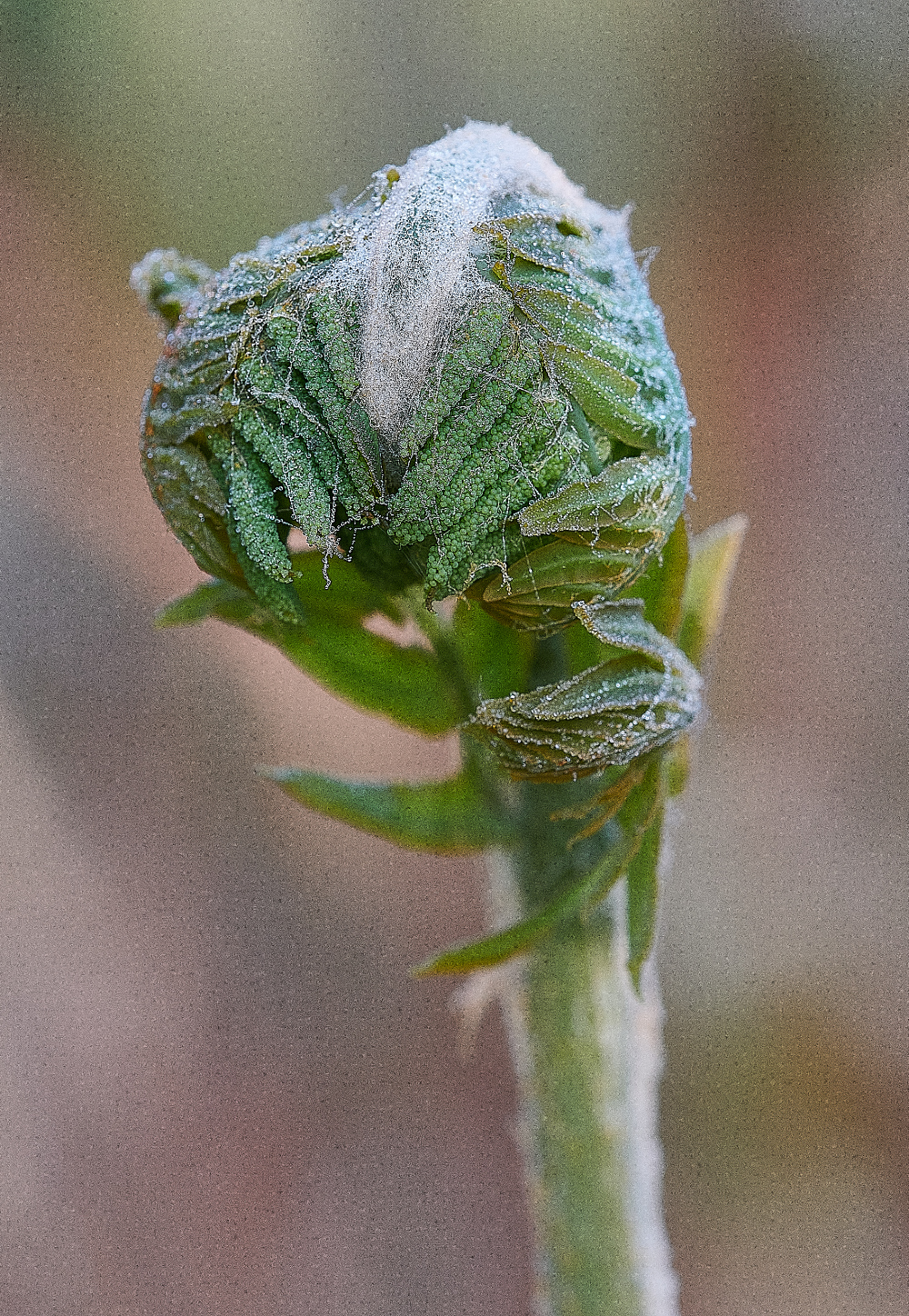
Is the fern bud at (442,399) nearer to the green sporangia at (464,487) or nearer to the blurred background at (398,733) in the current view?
the green sporangia at (464,487)

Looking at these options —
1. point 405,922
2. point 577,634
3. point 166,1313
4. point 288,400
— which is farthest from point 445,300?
point 166,1313

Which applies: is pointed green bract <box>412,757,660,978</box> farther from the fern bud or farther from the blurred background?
the blurred background

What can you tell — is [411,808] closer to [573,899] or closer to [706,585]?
[573,899]

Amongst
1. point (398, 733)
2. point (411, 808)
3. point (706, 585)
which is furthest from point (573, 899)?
point (398, 733)

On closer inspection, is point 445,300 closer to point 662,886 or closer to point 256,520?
point 256,520

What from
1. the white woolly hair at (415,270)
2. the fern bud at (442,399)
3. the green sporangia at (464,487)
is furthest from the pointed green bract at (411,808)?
the white woolly hair at (415,270)

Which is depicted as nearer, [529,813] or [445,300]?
[445,300]
